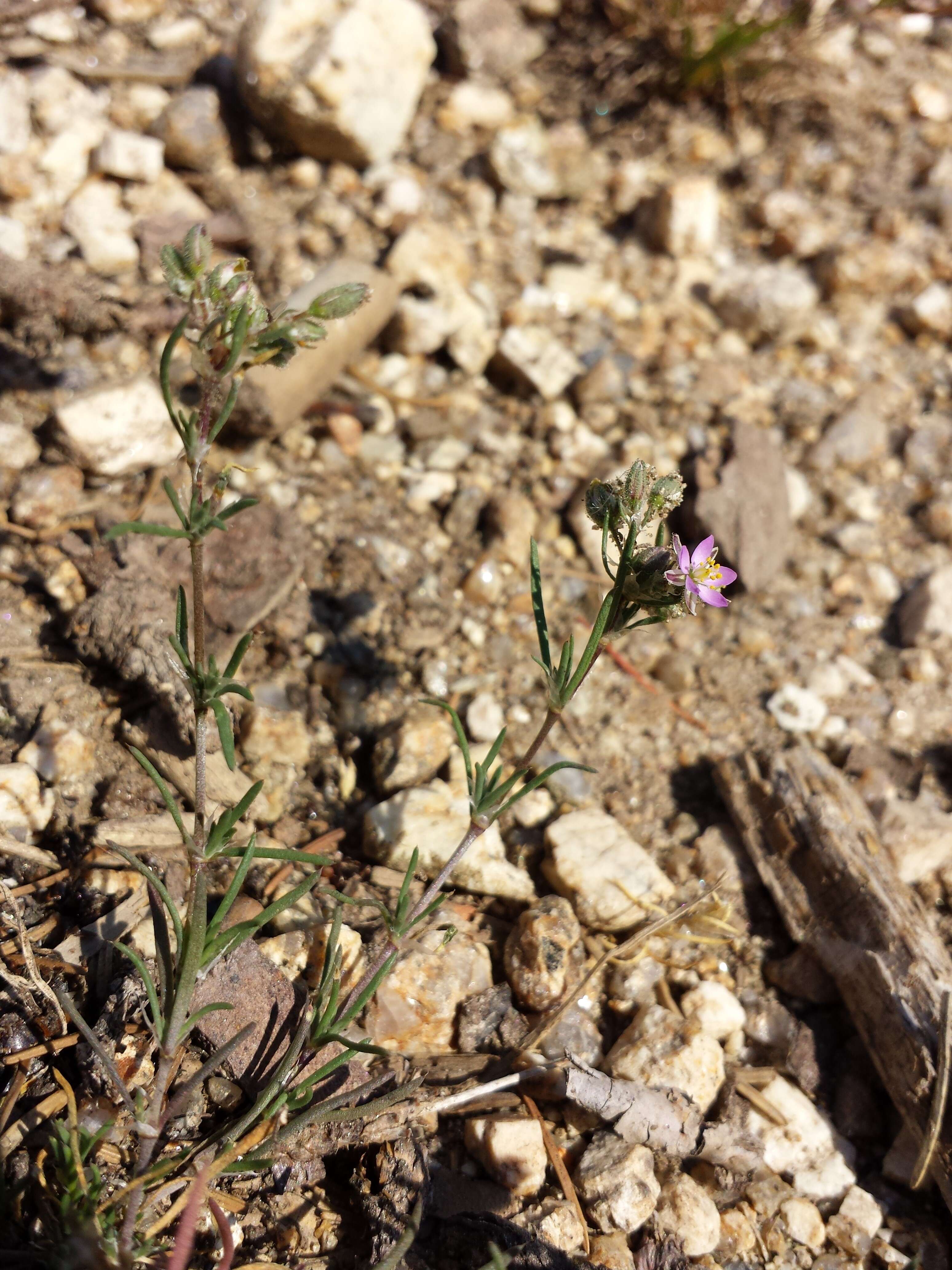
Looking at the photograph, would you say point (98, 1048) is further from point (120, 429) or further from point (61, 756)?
point (120, 429)

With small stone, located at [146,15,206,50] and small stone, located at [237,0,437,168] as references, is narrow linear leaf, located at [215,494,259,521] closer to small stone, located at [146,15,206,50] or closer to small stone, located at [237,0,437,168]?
small stone, located at [237,0,437,168]

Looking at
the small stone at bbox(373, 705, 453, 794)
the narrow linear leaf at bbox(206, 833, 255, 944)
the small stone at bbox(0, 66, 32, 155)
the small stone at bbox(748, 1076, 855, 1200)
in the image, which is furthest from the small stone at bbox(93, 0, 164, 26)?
the small stone at bbox(748, 1076, 855, 1200)

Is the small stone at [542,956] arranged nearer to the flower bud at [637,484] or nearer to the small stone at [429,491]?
the flower bud at [637,484]

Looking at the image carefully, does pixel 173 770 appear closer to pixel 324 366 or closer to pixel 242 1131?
pixel 242 1131

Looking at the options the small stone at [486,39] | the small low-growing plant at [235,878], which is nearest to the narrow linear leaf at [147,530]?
the small low-growing plant at [235,878]

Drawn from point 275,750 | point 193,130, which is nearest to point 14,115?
point 193,130

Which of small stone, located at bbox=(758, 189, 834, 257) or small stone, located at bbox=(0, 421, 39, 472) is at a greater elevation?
small stone, located at bbox=(758, 189, 834, 257)
